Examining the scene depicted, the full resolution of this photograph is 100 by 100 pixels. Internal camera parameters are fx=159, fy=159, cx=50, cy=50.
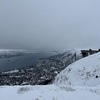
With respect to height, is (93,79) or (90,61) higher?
(90,61)

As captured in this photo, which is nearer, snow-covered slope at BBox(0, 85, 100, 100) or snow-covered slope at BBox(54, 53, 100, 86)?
snow-covered slope at BBox(0, 85, 100, 100)

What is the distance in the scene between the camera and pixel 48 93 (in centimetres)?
1270

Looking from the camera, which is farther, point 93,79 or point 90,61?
point 90,61

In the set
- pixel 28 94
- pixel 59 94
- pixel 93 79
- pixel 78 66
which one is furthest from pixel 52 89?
pixel 78 66

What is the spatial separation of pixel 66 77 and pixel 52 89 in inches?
463

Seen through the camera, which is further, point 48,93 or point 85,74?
point 85,74

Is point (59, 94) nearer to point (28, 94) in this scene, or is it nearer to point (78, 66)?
point (28, 94)

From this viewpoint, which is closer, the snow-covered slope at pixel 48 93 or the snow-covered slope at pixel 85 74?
the snow-covered slope at pixel 48 93

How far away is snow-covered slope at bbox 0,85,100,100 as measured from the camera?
12.3 m

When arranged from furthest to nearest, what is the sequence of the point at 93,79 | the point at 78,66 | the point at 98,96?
the point at 78,66 → the point at 93,79 → the point at 98,96

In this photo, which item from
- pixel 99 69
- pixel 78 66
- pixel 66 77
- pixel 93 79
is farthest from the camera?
pixel 78 66

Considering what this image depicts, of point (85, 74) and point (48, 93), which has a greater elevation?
point (48, 93)

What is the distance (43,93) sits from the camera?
41.7 ft

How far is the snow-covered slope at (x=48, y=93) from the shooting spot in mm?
12264
